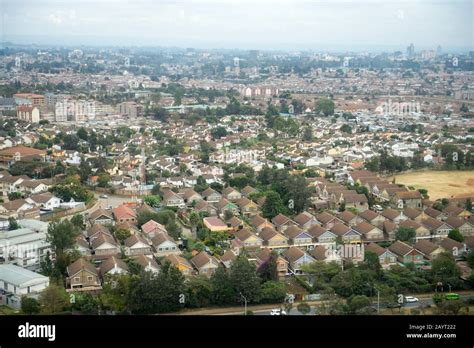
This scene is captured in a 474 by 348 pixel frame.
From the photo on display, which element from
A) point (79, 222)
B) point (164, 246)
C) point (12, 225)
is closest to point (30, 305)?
point (164, 246)

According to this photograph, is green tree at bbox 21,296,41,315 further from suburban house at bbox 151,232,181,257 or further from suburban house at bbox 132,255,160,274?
suburban house at bbox 151,232,181,257

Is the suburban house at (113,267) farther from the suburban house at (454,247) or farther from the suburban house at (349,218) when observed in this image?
the suburban house at (454,247)

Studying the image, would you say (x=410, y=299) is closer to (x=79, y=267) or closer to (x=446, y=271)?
(x=446, y=271)

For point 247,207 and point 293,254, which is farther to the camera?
point 247,207

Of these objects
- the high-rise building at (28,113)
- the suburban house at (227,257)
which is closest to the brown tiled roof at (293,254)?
the suburban house at (227,257)

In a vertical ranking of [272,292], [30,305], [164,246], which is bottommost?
[164,246]

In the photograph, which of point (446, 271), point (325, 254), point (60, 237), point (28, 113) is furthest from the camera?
point (28, 113)
